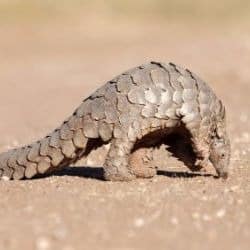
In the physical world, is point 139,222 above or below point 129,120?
below

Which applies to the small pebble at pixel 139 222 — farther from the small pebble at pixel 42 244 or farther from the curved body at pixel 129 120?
the curved body at pixel 129 120

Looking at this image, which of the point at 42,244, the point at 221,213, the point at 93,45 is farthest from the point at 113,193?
the point at 93,45

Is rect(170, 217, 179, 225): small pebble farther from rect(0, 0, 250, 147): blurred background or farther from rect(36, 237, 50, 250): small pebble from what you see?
rect(0, 0, 250, 147): blurred background

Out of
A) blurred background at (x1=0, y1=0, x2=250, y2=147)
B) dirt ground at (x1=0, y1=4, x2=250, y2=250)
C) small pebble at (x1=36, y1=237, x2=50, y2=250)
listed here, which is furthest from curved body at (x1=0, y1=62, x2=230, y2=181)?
blurred background at (x1=0, y1=0, x2=250, y2=147)

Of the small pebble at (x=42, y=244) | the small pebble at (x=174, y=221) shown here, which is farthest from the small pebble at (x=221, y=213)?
the small pebble at (x=42, y=244)

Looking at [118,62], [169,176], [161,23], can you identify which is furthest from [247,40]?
[169,176]

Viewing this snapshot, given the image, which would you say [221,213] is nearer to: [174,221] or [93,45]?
[174,221]

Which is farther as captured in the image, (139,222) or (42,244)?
(139,222)

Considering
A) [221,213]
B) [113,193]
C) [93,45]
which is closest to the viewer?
[221,213]

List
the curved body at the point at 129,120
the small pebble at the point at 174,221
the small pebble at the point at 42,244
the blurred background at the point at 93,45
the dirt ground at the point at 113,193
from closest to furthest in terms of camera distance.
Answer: the small pebble at the point at 42,244 < the dirt ground at the point at 113,193 < the small pebble at the point at 174,221 < the curved body at the point at 129,120 < the blurred background at the point at 93,45
